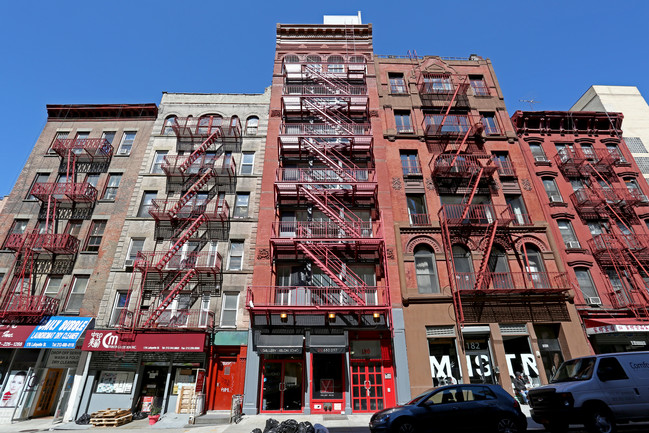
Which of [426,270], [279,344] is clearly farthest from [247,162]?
[426,270]

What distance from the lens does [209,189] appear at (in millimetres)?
22016

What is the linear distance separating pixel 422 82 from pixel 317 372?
22221mm

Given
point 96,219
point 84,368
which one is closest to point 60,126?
point 96,219

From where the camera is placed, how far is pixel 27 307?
58.4ft

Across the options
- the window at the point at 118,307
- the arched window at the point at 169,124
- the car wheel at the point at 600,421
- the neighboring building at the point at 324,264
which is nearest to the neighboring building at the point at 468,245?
the neighboring building at the point at 324,264

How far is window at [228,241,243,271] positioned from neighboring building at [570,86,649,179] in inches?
1147

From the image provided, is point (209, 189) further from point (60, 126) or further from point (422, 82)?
point (422, 82)

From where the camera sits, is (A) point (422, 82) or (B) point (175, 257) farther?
(A) point (422, 82)

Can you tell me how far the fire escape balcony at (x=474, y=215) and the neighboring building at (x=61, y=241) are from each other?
67.8ft

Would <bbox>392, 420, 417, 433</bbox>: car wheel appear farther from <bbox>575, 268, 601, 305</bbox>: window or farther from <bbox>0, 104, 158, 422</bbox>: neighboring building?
<bbox>0, 104, 158, 422</bbox>: neighboring building

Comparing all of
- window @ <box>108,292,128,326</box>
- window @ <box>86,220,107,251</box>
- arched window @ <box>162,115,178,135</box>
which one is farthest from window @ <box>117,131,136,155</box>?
window @ <box>108,292,128,326</box>

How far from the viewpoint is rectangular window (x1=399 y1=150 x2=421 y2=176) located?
2227 centimetres

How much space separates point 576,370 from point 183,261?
61.4 ft

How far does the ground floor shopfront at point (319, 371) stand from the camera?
1634 centimetres
